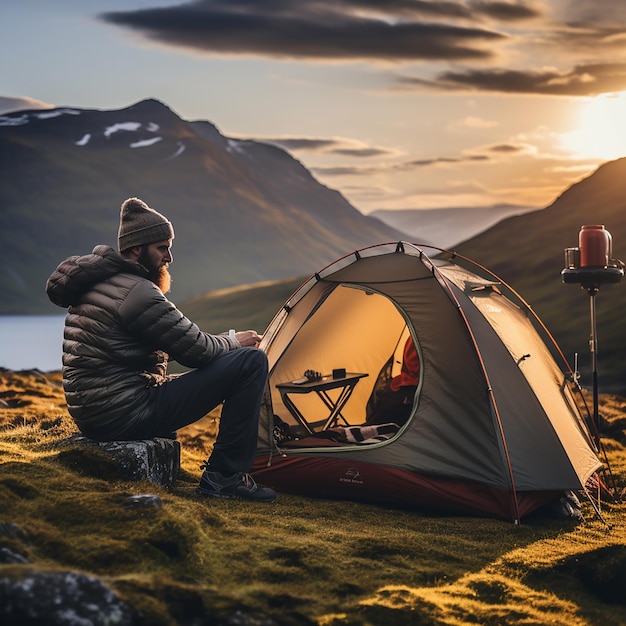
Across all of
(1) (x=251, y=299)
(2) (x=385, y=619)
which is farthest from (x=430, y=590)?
(1) (x=251, y=299)

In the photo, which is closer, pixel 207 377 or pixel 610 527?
pixel 207 377

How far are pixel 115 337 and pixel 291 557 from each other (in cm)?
239

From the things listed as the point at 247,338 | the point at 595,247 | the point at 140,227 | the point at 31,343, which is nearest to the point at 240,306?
the point at 31,343

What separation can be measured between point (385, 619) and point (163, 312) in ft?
10.1

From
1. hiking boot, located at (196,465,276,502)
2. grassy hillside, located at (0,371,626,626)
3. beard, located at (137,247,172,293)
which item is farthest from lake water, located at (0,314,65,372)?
grassy hillside, located at (0,371,626,626)

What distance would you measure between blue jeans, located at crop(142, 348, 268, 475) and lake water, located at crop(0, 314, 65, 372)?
5084 centimetres

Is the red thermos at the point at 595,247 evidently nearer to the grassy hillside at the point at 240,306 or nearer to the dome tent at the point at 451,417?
the dome tent at the point at 451,417

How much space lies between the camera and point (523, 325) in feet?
32.7

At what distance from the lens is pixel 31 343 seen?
129 metres

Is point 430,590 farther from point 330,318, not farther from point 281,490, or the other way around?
point 330,318

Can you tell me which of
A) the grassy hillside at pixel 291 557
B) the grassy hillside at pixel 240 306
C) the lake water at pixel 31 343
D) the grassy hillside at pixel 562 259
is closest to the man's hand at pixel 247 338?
the grassy hillside at pixel 291 557

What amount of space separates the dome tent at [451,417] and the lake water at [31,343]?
49492 mm

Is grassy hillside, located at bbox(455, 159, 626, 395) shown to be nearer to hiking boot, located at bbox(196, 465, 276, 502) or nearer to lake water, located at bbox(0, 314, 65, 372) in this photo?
hiking boot, located at bbox(196, 465, 276, 502)

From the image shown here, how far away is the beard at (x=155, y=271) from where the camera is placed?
7.38 m
